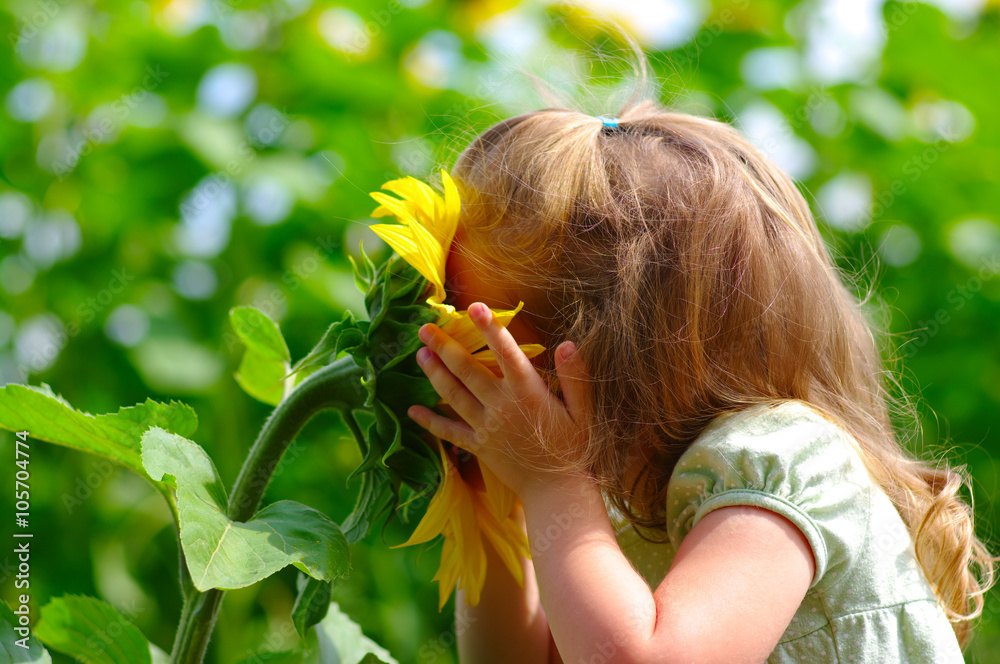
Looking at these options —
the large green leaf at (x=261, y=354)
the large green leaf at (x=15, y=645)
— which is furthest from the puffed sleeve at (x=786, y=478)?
the large green leaf at (x=15, y=645)

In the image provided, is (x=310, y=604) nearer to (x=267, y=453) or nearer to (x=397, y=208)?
(x=267, y=453)

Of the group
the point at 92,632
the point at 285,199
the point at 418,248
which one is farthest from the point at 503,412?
the point at 285,199

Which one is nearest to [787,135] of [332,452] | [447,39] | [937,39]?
[937,39]

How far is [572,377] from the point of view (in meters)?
0.81

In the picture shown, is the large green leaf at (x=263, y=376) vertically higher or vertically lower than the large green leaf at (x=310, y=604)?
higher

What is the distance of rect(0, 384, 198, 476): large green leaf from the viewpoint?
2.10ft

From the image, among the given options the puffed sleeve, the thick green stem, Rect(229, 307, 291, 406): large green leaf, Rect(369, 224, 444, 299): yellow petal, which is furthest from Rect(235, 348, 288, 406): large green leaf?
the puffed sleeve

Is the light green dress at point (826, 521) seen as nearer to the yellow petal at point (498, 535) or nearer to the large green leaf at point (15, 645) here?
the yellow petal at point (498, 535)

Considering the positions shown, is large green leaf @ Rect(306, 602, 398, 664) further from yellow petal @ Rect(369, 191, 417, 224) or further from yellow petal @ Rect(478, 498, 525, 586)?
yellow petal @ Rect(369, 191, 417, 224)

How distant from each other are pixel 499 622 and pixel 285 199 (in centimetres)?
96

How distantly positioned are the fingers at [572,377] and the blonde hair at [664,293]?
0.6 inches

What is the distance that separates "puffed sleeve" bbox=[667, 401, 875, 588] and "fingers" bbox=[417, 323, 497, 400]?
0.59 ft

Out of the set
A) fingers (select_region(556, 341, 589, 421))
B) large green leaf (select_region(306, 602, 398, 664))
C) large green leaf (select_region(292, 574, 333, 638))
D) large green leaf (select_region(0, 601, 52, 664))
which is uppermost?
fingers (select_region(556, 341, 589, 421))

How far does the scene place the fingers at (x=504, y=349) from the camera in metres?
0.72
